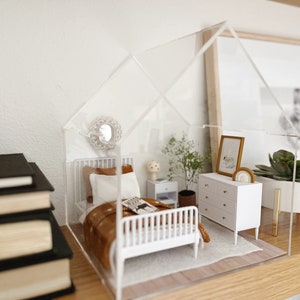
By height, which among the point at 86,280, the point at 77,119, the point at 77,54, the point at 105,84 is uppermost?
the point at 77,54

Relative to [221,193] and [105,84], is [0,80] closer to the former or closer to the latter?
[105,84]

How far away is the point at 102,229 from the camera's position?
1.45m

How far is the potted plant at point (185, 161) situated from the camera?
2072 mm

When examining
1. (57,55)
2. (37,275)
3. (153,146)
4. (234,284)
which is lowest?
(234,284)

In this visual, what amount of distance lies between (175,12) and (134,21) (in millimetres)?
364

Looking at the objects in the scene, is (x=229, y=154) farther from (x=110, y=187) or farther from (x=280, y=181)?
(x=110, y=187)

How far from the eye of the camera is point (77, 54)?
2.12 meters

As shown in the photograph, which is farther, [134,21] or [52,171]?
[134,21]

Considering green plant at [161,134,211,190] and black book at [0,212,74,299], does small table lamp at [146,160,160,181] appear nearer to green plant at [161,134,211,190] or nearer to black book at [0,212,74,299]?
green plant at [161,134,211,190]

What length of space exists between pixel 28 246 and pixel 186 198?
1029mm

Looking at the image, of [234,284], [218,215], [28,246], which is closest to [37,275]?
[28,246]

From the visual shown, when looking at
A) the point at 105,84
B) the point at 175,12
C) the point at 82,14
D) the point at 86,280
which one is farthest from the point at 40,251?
the point at 175,12

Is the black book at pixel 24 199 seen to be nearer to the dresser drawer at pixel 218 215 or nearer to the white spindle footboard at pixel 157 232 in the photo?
the white spindle footboard at pixel 157 232

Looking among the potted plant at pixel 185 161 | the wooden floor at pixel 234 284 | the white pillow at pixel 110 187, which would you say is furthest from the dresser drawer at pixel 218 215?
the white pillow at pixel 110 187
